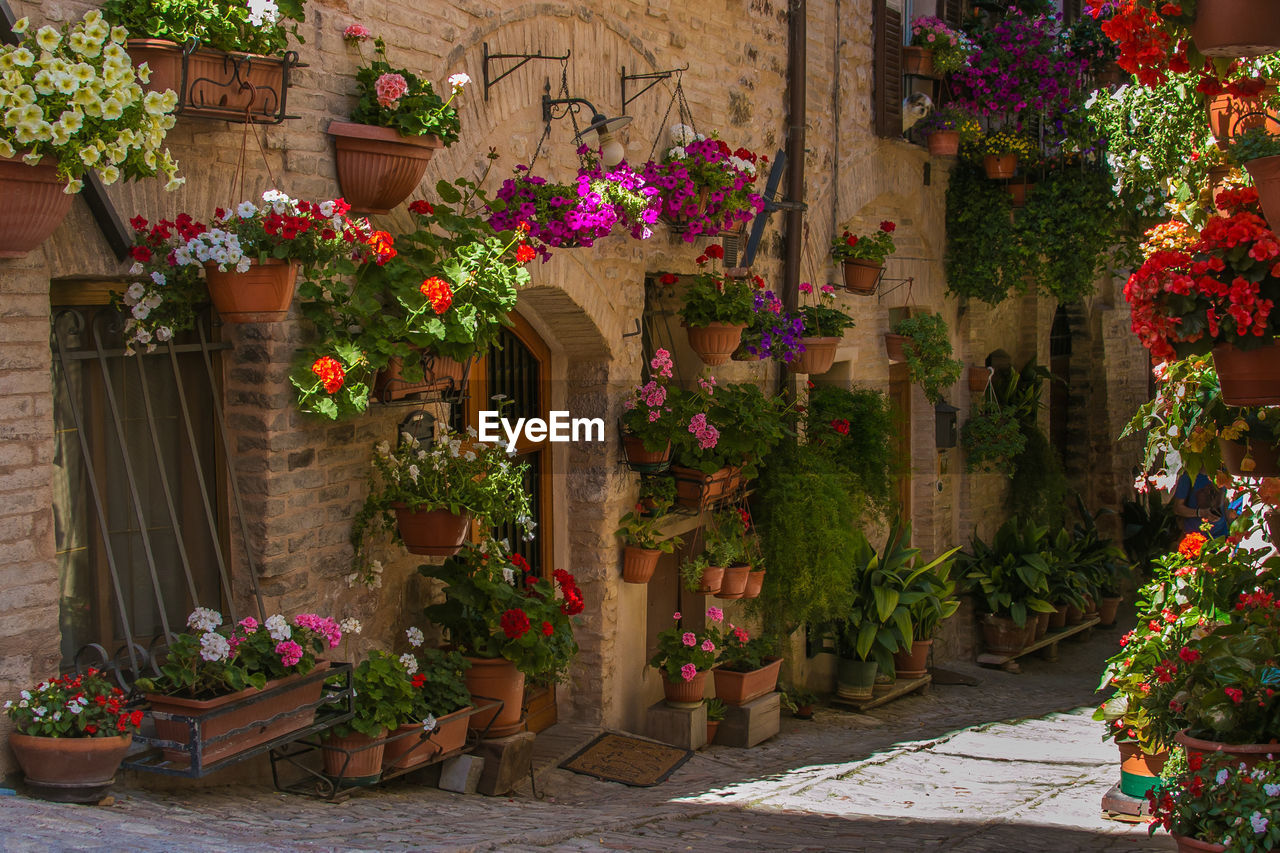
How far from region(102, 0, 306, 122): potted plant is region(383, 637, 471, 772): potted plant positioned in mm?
2247

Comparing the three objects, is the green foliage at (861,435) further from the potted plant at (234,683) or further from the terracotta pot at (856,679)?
the potted plant at (234,683)

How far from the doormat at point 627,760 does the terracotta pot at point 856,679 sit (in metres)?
2.15

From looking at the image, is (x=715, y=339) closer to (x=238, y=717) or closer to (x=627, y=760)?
(x=627, y=760)

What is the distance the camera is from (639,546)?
7.32m

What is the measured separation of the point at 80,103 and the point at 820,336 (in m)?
5.44

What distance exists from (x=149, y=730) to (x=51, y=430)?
107 cm

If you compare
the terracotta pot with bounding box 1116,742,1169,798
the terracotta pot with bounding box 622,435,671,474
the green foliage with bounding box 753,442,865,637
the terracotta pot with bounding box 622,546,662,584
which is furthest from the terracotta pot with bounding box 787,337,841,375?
the terracotta pot with bounding box 1116,742,1169,798

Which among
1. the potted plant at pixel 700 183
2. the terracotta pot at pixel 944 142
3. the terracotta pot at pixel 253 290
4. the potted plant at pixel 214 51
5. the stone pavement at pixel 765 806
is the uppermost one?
the terracotta pot at pixel 944 142

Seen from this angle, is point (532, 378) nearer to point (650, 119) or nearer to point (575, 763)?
point (650, 119)

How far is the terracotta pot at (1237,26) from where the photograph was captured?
3.48 meters

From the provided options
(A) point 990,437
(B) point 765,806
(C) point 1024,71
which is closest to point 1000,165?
(C) point 1024,71

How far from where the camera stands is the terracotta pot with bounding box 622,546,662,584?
7.33 m

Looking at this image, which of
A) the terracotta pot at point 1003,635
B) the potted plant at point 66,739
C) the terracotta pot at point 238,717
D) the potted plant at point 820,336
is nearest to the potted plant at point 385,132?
the terracotta pot at point 238,717

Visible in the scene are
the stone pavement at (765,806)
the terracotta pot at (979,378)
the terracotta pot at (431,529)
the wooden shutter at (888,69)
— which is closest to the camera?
the stone pavement at (765,806)
